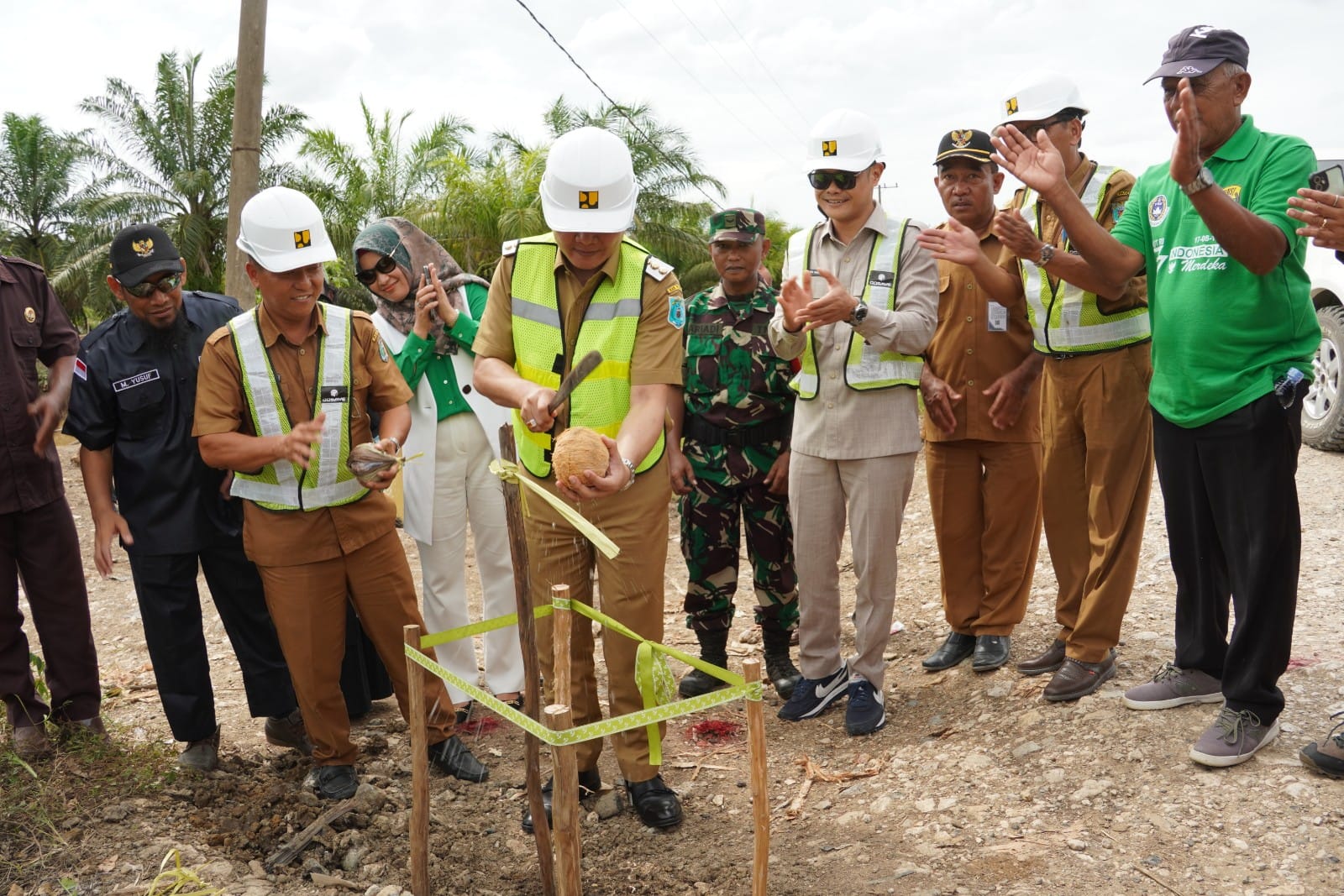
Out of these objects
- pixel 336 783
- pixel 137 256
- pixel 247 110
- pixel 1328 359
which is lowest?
pixel 336 783

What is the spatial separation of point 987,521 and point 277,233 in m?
3.00

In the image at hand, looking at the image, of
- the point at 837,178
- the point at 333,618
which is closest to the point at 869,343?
the point at 837,178

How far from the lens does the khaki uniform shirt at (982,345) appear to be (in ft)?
14.0

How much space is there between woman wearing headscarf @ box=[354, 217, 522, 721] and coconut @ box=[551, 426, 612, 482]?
4.67 feet

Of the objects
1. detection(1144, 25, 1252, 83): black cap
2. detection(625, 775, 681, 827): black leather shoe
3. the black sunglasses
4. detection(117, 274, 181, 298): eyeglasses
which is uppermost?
detection(1144, 25, 1252, 83): black cap

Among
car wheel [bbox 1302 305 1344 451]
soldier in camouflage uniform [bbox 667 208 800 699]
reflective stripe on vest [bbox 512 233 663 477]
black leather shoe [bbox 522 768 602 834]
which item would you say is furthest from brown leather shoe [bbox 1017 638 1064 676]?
car wheel [bbox 1302 305 1344 451]

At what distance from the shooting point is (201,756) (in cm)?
400

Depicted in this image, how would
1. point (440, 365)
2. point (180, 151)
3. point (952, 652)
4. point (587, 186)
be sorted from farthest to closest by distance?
point (180, 151) < point (952, 652) < point (440, 365) < point (587, 186)

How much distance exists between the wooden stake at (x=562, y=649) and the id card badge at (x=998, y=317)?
226cm

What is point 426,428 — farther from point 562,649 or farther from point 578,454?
point 562,649

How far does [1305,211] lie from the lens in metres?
2.88

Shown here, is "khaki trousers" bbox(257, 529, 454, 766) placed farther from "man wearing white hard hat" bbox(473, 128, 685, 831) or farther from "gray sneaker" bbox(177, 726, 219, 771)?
"man wearing white hard hat" bbox(473, 128, 685, 831)

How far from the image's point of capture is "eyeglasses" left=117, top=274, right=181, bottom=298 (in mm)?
3711

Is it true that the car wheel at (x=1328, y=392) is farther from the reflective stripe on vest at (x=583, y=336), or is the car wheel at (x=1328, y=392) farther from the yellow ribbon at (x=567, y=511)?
the yellow ribbon at (x=567, y=511)
